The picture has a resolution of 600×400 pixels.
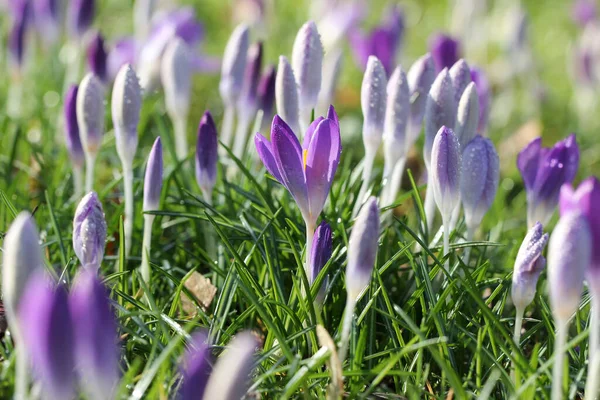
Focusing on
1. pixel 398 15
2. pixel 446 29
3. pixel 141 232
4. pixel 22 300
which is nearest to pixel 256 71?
pixel 141 232

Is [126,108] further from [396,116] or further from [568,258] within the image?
[568,258]

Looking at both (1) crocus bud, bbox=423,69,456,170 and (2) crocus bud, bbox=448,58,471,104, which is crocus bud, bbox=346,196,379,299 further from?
(2) crocus bud, bbox=448,58,471,104

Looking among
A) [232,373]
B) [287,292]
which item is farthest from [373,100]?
[232,373]

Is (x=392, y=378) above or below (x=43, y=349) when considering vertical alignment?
below

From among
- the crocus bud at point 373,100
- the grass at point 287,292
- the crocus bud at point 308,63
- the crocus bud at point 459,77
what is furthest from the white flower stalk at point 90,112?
the crocus bud at point 459,77

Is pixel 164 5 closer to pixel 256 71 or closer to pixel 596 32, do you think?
pixel 256 71
